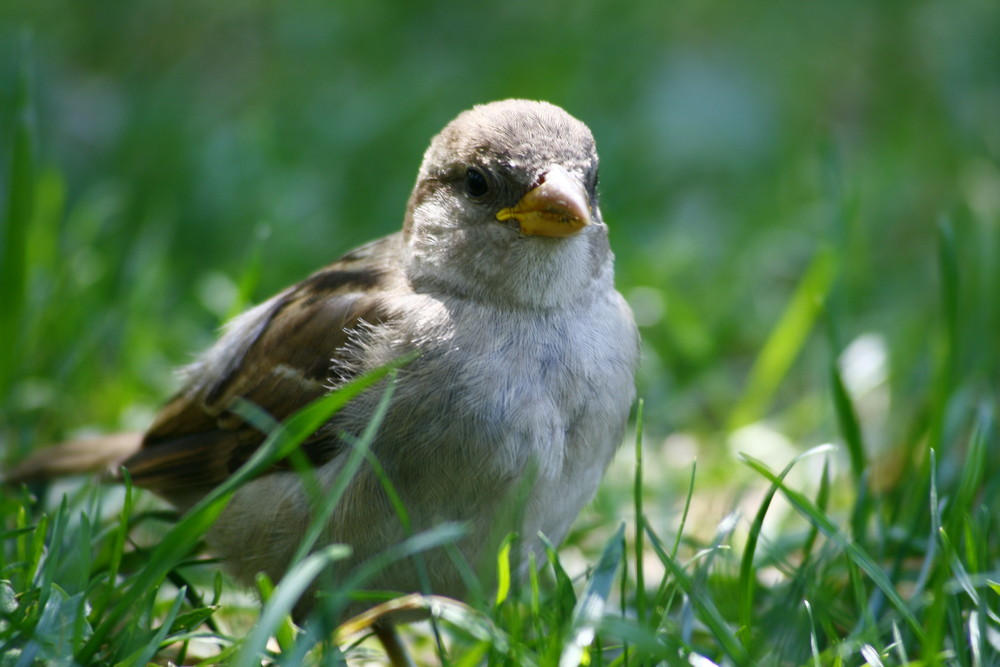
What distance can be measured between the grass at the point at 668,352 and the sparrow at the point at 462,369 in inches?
7.8

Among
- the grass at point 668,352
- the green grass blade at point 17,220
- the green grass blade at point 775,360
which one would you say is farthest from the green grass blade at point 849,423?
the green grass blade at point 17,220

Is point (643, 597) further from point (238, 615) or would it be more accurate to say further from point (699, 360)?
point (699, 360)

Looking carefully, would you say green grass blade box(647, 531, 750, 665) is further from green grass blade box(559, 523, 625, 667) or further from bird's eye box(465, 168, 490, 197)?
bird's eye box(465, 168, 490, 197)

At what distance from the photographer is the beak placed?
2.83 metres

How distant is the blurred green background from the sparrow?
664mm

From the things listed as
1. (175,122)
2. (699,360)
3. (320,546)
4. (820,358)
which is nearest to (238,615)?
(320,546)

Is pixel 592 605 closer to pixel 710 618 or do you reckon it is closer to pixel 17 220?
pixel 710 618

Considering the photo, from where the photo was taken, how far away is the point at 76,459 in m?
3.56

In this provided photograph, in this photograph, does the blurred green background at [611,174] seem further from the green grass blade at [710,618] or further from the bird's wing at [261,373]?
the green grass blade at [710,618]

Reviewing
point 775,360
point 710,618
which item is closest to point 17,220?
point 710,618

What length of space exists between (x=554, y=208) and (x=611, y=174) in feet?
10.4

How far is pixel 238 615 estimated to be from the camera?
3.30 metres

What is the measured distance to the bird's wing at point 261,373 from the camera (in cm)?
311

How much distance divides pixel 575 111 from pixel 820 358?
7.28ft
